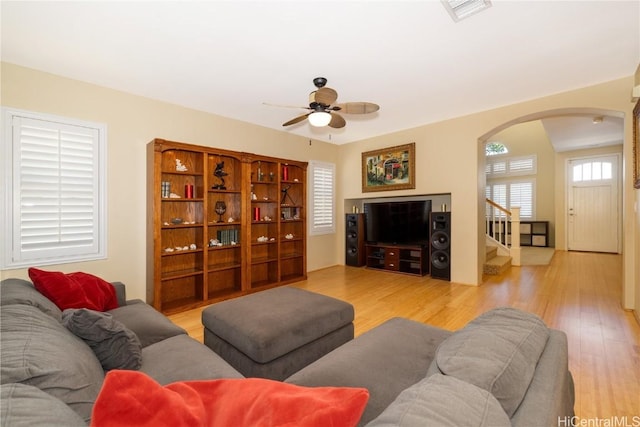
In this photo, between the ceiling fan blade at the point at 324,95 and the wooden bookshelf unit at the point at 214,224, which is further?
the wooden bookshelf unit at the point at 214,224

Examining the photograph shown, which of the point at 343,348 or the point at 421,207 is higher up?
the point at 421,207

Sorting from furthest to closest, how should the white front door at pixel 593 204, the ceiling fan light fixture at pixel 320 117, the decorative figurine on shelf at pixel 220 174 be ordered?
the white front door at pixel 593 204
the decorative figurine on shelf at pixel 220 174
the ceiling fan light fixture at pixel 320 117

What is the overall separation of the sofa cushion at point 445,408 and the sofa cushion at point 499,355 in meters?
0.09

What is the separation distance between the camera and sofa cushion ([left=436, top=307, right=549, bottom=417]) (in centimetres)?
76

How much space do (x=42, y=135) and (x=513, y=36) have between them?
474cm

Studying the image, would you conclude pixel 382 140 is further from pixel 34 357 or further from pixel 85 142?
pixel 34 357

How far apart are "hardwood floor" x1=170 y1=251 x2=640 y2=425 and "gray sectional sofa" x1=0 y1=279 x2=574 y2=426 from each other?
129 centimetres

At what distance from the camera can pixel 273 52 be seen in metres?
2.71

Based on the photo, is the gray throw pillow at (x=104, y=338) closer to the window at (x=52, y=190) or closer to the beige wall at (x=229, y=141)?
the window at (x=52, y=190)

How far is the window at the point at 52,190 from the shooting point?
280 cm

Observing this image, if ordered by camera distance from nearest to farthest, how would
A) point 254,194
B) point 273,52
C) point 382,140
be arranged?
point 273,52
point 254,194
point 382,140

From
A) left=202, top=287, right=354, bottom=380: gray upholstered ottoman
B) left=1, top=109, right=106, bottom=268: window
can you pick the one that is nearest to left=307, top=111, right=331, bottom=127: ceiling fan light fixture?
left=202, top=287, right=354, bottom=380: gray upholstered ottoman

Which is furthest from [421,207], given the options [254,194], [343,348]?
[343,348]

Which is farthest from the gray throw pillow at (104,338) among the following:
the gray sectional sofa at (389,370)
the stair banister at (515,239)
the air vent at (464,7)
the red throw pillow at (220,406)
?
the stair banister at (515,239)
